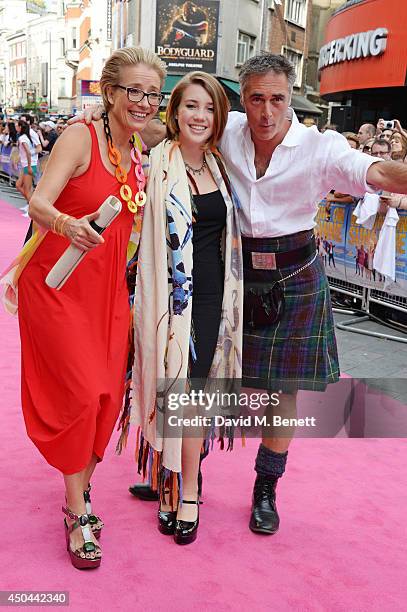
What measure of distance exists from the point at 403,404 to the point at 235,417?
1.64 meters

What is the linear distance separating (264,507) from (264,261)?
0.99 meters

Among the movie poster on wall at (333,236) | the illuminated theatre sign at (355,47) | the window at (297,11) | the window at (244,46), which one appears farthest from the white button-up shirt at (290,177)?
the window at (297,11)

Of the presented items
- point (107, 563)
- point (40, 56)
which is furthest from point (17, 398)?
point (40, 56)

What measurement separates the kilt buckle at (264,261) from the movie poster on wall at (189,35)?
68.6 feet

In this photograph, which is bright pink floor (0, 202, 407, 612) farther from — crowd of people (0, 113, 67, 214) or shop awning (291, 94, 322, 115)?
shop awning (291, 94, 322, 115)

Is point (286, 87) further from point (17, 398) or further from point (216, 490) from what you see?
point (17, 398)

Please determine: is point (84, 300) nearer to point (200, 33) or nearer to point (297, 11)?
point (200, 33)

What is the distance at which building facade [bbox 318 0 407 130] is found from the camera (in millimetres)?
13281

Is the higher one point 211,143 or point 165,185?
point 211,143

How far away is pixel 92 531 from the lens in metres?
2.43

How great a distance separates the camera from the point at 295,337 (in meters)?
2.58

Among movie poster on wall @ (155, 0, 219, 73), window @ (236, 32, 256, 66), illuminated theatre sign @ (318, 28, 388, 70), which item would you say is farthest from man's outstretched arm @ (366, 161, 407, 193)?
window @ (236, 32, 256, 66)

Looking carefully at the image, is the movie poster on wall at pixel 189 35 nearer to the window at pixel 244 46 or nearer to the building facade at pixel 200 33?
the building facade at pixel 200 33

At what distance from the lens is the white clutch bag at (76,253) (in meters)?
1.87
